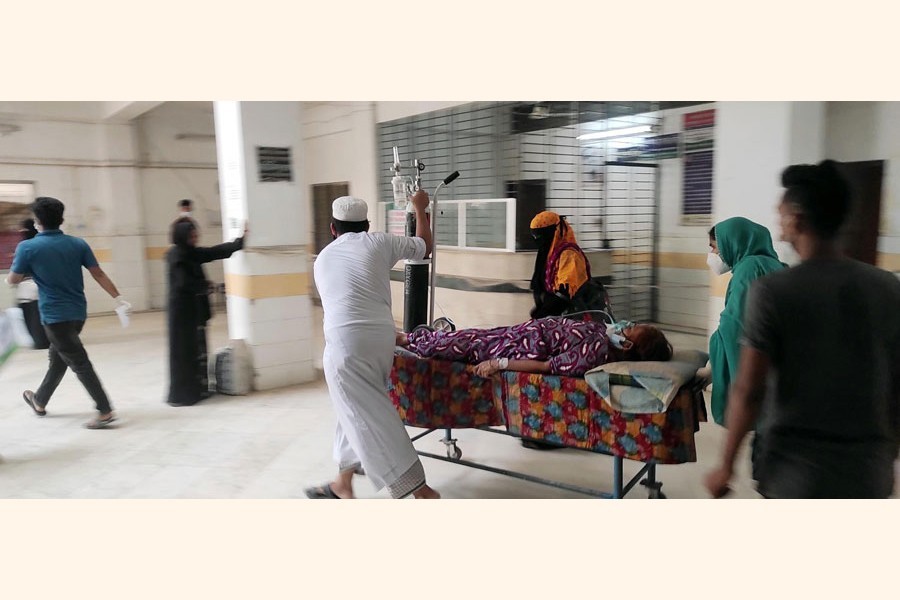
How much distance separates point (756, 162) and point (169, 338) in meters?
4.36

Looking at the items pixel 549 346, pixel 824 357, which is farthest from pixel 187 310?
pixel 824 357

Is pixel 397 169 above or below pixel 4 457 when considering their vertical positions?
above

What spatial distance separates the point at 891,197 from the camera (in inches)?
152

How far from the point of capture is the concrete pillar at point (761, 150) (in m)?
3.60

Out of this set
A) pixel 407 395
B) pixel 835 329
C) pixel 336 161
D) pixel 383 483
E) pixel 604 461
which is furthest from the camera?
pixel 336 161

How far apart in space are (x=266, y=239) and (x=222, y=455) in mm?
1855

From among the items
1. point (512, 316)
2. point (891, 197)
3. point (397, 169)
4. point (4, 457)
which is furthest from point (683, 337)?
point (4, 457)

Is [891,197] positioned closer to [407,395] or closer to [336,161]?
[407,395]

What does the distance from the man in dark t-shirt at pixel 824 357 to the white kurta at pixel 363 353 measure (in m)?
1.59

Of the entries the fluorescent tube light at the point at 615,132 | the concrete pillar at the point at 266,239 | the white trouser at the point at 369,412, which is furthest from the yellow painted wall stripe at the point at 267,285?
the fluorescent tube light at the point at 615,132

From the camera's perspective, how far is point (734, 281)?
2.63 metres

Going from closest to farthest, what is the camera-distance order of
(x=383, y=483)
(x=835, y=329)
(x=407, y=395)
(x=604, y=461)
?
(x=835, y=329) < (x=383, y=483) < (x=407, y=395) < (x=604, y=461)

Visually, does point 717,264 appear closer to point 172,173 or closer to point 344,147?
point 344,147

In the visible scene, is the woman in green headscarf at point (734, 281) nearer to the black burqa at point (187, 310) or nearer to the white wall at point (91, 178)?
the black burqa at point (187, 310)
